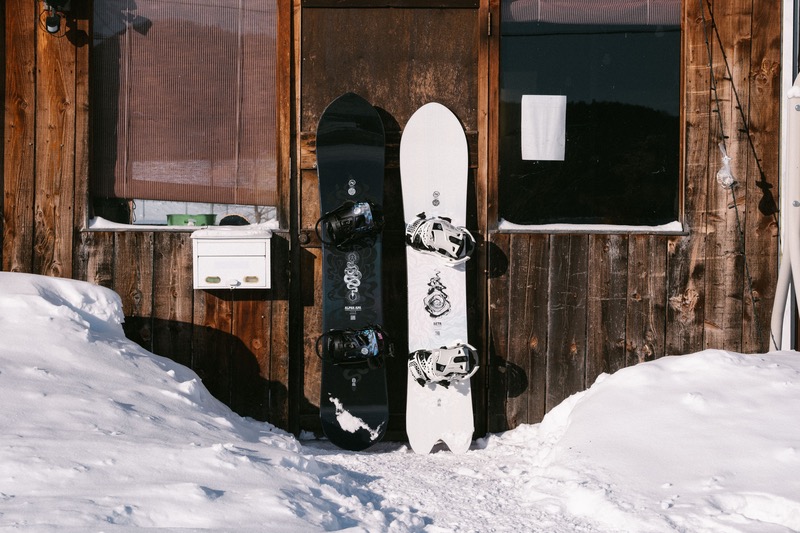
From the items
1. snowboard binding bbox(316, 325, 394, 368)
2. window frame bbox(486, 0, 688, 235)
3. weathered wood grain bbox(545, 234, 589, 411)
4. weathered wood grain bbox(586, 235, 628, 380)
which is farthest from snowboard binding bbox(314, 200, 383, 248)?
weathered wood grain bbox(586, 235, 628, 380)

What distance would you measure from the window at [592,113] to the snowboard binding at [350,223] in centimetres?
77

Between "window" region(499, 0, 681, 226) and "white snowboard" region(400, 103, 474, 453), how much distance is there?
0.33 metres

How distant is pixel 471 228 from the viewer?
4.34 m

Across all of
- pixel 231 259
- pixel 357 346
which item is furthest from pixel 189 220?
pixel 357 346

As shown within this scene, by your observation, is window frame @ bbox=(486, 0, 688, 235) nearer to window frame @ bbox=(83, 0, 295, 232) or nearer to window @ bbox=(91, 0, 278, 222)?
window frame @ bbox=(83, 0, 295, 232)

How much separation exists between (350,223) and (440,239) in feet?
1.60

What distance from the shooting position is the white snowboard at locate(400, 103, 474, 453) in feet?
13.6

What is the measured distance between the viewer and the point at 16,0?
4.27 m

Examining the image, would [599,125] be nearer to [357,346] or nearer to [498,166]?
[498,166]

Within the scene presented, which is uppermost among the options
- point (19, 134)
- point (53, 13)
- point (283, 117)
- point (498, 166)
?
point (53, 13)

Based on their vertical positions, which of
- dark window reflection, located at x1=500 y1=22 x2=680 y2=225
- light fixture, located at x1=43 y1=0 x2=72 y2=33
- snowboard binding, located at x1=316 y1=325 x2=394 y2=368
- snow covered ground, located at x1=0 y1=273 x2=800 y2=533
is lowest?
snow covered ground, located at x1=0 y1=273 x2=800 y2=533

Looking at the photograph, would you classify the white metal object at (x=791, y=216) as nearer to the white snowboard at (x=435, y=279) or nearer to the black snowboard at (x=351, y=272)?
the white snowboard at (x=435, y=279)

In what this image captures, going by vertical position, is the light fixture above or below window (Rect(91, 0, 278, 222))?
above

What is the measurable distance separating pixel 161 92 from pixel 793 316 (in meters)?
3.85
